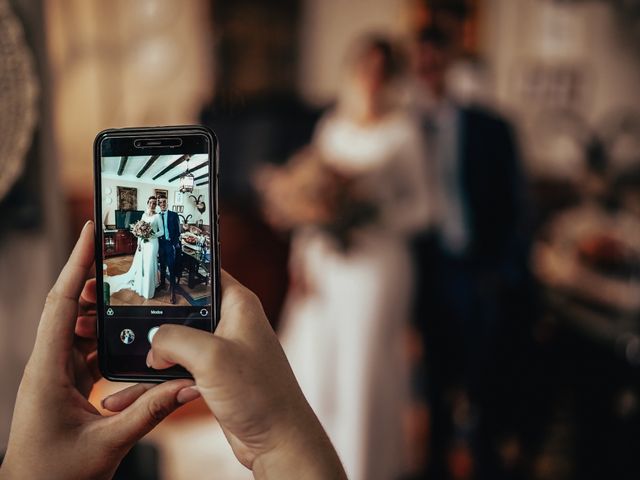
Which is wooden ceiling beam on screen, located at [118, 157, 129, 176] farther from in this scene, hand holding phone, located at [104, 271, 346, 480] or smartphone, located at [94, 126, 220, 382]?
hand holding phone, located at [104, 271, 346, 480]

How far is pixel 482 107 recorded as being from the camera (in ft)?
5.57

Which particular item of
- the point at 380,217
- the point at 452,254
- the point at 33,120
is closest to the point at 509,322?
the point at 452,254

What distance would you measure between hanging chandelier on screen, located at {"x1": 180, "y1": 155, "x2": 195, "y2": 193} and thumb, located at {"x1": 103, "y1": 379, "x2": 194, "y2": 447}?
0.14 meters

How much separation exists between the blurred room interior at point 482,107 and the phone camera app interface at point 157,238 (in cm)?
125

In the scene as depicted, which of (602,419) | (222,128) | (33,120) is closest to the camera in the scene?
(33,120)

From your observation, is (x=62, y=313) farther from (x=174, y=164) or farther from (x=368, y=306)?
(x=368, y=306)

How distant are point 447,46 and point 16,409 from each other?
5.56 feet

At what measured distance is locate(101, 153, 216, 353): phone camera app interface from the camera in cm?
38

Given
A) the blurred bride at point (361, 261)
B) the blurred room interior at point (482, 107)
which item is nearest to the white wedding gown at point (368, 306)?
the blurred bride at point (361, 261)

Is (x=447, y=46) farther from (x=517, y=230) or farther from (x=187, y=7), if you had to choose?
(x=187, y=7)

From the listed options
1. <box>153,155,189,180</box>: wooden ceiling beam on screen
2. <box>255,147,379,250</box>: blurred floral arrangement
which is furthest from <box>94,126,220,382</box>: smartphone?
<box>255,147,379,250</box>: blurred floral arrangement

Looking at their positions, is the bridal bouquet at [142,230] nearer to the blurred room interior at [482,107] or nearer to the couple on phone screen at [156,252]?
the couple on phone screen at [156,252]

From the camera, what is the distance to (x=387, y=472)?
1.65m

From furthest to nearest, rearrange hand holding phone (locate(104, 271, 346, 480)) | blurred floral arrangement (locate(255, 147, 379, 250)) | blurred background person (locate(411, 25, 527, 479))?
blurred background person (locate(411, 25, 527, 479))
blurred floral arrangement (locate(255, 147, 379, 250))
hand holding phone (locate(104, 271, 346, 480))
